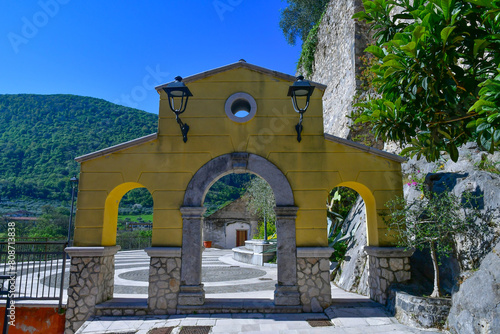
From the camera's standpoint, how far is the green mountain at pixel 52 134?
42.5m

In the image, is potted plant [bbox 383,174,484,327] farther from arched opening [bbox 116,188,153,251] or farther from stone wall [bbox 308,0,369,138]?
arched opening [bbox 116,188,153,251]

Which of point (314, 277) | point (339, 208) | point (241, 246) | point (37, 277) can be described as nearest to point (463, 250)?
point (314, 277)

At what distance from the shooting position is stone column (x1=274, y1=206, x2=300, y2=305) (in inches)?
236

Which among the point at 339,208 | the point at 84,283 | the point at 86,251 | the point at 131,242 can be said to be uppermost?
the point at 339,208

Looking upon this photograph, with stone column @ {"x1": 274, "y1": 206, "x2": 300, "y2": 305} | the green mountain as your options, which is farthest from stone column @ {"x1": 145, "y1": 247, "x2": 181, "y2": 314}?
the green mountain

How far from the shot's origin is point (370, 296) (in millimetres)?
6613

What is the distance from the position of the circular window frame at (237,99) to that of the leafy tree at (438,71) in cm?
238

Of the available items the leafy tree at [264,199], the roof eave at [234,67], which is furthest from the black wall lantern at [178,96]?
the leafy tree at [264,199]

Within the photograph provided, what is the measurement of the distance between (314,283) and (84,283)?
14.6 ft

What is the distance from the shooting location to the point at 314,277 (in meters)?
6.11

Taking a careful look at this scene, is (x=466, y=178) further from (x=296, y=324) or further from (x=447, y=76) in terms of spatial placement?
(x=296, y=324)

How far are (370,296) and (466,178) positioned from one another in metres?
3.02

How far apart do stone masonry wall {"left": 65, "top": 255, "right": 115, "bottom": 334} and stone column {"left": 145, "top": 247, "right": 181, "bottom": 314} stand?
1.00 metres

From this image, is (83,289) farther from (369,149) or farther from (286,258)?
(369,149)
